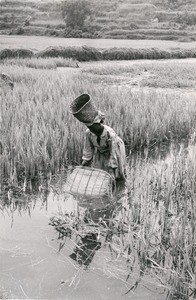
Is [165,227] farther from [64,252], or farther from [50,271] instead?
[50,271]

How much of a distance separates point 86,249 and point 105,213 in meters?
0.52

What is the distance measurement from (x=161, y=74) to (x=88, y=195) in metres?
7.94

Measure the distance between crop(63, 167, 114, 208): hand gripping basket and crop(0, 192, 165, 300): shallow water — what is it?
0.35m

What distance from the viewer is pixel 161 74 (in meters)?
10.4

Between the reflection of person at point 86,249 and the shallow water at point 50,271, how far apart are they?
32 mm

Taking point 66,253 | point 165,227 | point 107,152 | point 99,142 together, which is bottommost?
point 66,253

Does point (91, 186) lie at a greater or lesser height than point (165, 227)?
greater

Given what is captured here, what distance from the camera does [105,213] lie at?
3.05m

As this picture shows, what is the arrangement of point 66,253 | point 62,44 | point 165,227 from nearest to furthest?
1. point 66,253
2. point 165,227
3. point 62,44

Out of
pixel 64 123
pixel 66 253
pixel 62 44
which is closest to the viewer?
pixel 66 253

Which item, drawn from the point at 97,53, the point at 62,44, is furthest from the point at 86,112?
the point at 62,44

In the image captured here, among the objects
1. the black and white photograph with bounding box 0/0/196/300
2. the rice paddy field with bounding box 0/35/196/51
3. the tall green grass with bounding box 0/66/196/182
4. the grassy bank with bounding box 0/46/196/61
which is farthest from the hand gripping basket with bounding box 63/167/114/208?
the rice paddy field with bounding box 0/35/196/51

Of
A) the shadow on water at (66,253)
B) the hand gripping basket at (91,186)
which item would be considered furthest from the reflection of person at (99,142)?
the shadow on water at (66,253)

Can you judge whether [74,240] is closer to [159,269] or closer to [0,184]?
[159,269]
